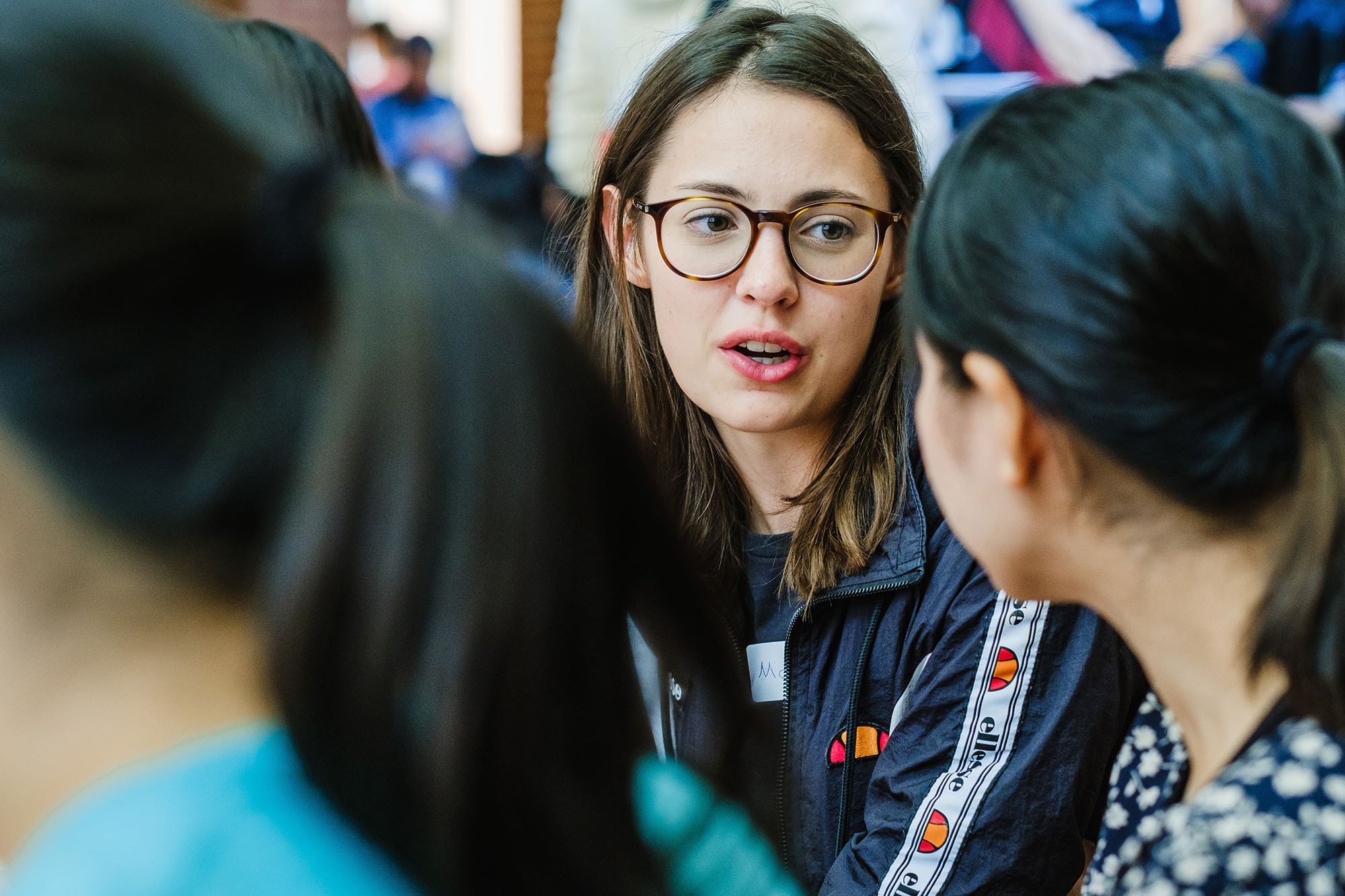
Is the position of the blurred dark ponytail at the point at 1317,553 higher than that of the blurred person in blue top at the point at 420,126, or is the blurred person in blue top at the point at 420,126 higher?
the blurred person in blue top at the point at 420,126

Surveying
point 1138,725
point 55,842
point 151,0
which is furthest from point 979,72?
point 55,842

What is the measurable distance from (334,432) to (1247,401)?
2.28ft

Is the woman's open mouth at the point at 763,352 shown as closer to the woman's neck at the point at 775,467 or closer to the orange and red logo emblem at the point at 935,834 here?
the woman's neck at the point at 775,467

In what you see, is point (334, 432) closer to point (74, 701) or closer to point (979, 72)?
point (74, 701)

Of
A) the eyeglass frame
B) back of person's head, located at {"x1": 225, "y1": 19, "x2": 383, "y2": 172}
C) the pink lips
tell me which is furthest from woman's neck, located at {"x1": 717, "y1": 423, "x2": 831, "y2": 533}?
back of person's head, located at {"x1": 225, "y1": 19, "x2": 383, "y2": 172}

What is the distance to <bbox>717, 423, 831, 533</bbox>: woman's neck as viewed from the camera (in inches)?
69.3

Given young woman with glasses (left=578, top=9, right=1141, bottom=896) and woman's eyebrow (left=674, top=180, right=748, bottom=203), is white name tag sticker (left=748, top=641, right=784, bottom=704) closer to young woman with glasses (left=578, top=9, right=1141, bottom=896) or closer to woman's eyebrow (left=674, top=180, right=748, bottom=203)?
young woman with glasses (left=578, top=9, right=1141, bottom=896)

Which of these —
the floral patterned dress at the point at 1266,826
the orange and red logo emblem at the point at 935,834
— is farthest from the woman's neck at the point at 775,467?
the floral patterned dress at the point at 1266,826

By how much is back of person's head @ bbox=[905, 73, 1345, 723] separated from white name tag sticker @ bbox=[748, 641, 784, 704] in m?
0.75

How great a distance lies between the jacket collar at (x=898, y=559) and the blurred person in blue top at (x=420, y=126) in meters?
4.78

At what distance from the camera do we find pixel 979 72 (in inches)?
134

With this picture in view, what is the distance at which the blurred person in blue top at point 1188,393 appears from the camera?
0.90m

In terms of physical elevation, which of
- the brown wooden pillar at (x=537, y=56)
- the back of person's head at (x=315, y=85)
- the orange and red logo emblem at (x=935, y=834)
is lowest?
the orange and red logo emblem at (x=935, y=834)

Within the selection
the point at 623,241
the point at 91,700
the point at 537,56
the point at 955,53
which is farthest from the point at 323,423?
the point at 537,56
